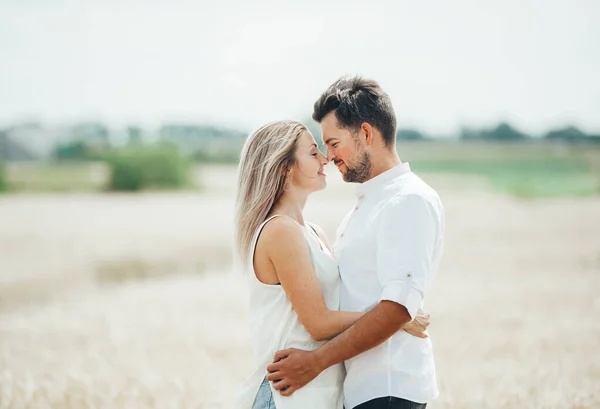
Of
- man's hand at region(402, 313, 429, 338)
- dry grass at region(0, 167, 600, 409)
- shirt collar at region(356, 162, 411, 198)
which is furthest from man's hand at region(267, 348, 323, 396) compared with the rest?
dry grass at region(0, 167, 600, 409)

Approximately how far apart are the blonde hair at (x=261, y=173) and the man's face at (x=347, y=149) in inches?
7.1

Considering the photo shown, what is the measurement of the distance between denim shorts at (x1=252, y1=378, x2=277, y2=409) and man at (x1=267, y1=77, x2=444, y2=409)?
0.10 m

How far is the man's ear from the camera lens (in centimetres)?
359

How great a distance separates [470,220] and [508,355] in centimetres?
1521

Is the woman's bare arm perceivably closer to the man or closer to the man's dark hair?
the man

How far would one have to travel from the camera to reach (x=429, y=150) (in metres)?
34.2

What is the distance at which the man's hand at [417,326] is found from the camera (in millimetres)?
3438

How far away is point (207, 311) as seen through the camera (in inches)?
445

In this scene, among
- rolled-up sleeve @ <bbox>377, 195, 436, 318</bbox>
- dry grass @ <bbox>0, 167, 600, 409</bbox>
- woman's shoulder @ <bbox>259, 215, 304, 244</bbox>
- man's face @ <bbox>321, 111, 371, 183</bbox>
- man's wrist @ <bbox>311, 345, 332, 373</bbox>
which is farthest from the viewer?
dry grass @ <bbox>0, 167, 600, 409</bbox>

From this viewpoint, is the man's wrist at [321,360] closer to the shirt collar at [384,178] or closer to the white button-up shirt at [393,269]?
the white button-up shirt at [393,269]

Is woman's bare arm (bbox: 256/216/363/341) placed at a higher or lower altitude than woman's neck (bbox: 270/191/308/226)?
lower

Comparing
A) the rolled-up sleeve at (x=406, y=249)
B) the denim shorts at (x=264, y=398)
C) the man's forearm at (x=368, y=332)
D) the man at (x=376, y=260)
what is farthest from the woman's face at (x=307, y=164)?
the denim shorts at (x=264, y=398)

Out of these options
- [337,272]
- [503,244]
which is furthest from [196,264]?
[337,272]

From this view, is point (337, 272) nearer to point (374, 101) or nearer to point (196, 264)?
point (374, 101)
